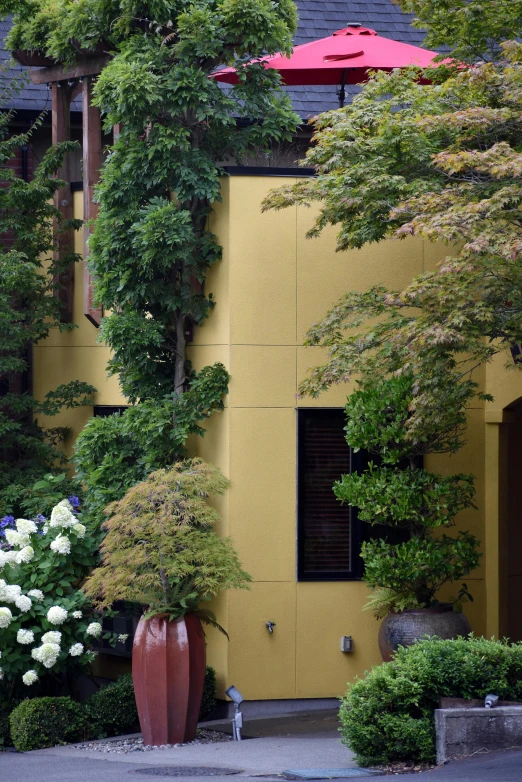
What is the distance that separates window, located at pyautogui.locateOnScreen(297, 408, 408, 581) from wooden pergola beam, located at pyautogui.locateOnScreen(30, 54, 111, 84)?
4.72m

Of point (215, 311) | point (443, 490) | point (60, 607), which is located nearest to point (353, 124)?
point (215, 311)

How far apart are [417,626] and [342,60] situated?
20.1ft

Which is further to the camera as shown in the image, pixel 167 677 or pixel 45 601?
pixel 45 601

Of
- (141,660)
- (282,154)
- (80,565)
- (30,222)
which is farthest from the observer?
(282,154)

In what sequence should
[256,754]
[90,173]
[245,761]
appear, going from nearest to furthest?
[245,761], [256,754], [90,173]

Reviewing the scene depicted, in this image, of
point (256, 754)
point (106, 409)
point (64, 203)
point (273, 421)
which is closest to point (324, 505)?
point (273, 421)

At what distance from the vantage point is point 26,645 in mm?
11109

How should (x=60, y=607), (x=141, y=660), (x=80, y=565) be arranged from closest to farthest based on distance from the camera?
(x=141, y=660) → (x=60, y=607) → (x=80, y=565)

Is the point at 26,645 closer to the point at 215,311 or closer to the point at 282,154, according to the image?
the point at 215,311

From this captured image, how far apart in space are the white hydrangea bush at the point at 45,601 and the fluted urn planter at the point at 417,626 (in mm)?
2666

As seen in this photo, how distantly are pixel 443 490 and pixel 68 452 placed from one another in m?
5.44

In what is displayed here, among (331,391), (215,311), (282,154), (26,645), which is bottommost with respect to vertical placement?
(26,645)

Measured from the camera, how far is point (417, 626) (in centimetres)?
1050

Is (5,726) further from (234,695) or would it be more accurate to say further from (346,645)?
(346,645)
